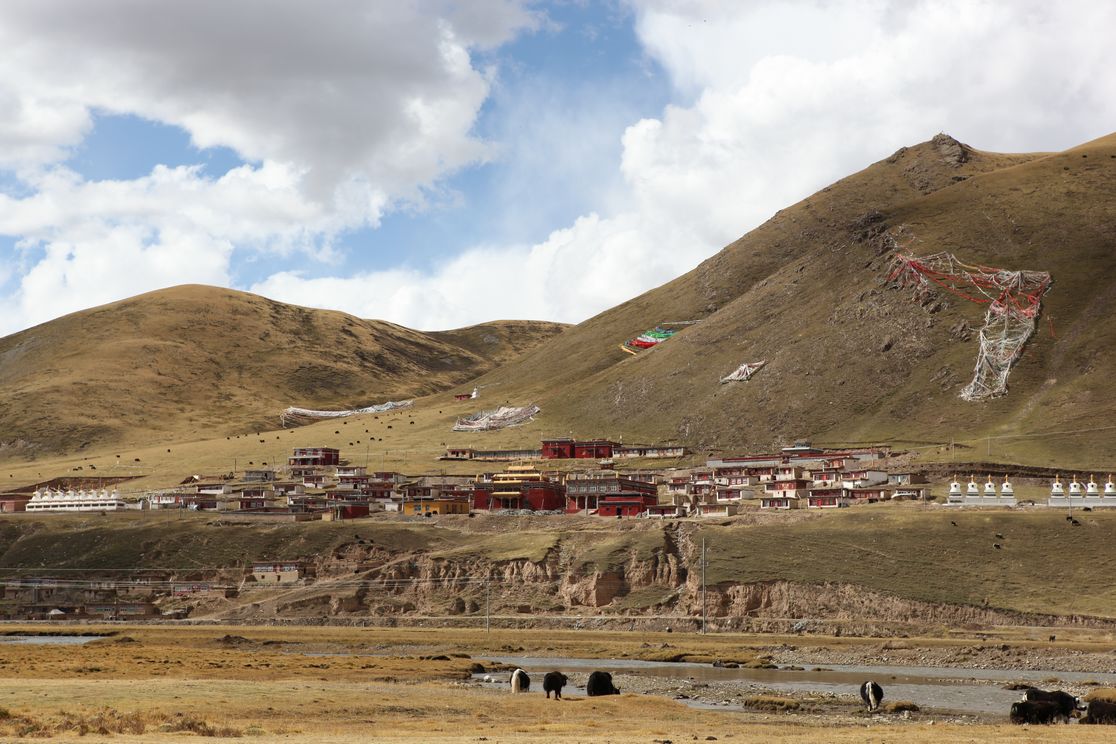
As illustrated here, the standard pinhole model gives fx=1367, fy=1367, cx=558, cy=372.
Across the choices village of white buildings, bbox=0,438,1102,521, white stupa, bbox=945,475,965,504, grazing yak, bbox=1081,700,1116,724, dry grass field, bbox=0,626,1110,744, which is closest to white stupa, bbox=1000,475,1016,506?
village of white buildings, bbox=0,438,1102,521

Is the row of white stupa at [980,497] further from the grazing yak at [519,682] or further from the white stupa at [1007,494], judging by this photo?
the grazing yak at [519,682]

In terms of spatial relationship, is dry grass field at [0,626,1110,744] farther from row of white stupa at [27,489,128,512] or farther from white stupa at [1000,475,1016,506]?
row of white stupa at [27,489,128,512]

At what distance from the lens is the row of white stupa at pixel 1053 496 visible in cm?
13562

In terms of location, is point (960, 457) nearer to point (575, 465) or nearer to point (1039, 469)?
point (1039, 469)

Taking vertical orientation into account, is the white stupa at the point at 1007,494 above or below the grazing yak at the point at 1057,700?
above

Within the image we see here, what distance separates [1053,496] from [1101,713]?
8582 cm

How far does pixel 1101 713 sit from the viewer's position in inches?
2335

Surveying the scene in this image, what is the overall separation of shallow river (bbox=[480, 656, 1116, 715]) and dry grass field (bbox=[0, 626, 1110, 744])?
258 inches

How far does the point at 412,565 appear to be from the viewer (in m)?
140

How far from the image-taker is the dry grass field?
162 ft

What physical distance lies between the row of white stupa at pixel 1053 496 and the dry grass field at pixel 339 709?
65602mm

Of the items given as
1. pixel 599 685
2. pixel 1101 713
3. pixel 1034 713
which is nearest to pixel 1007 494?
pixel 599 685

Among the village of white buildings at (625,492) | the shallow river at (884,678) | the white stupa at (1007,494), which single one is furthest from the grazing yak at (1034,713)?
the white stupa at (1007,494)

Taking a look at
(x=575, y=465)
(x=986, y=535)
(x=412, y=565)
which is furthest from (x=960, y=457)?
(x=412, y=565)
